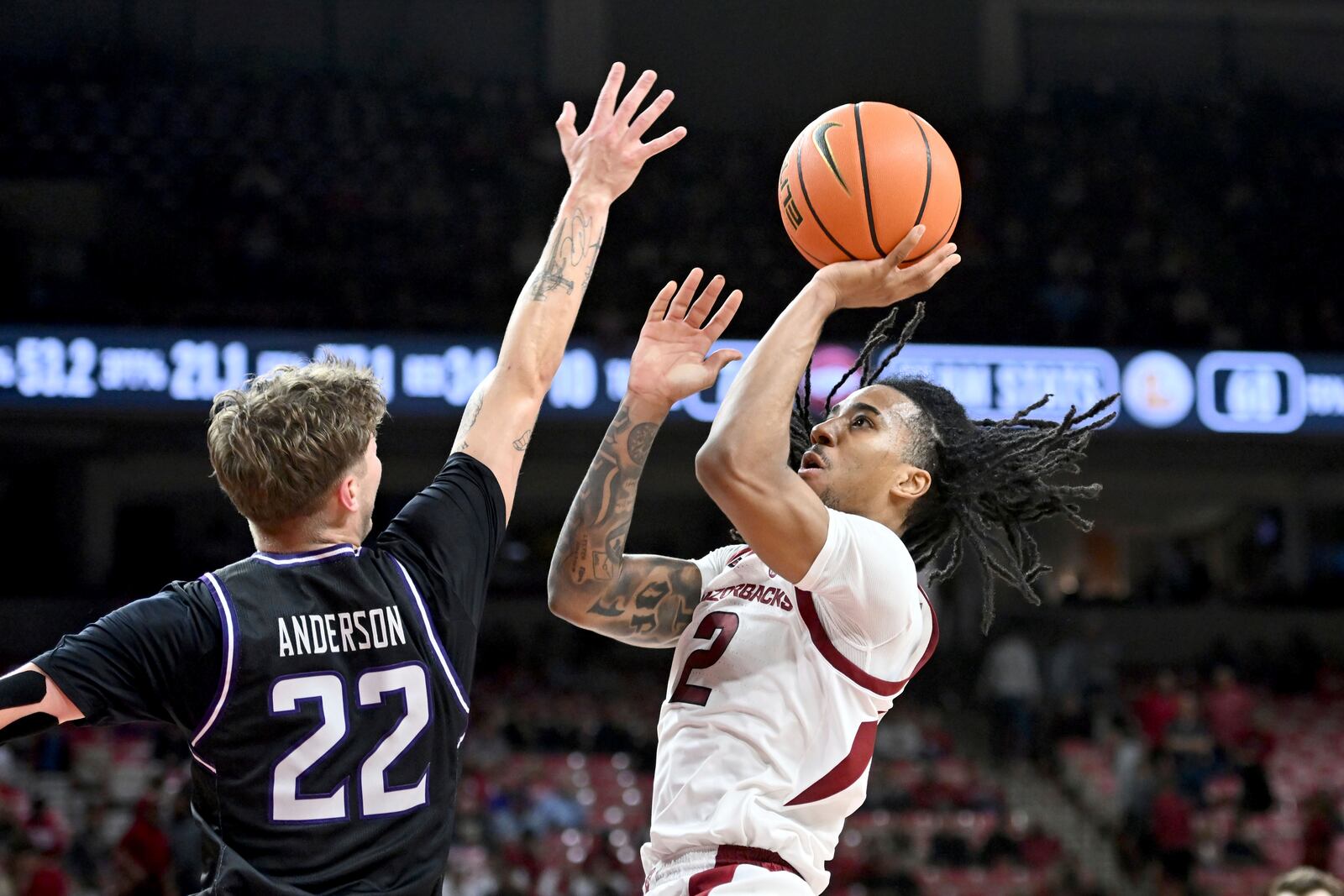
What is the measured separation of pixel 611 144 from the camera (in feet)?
10.2

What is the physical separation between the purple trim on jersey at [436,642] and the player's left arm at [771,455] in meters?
0.65

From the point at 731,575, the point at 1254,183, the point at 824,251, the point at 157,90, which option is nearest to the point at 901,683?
the point at 731,575

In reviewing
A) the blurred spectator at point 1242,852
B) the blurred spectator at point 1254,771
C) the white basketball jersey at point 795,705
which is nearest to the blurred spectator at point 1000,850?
the blurred spectator at point 1242,852

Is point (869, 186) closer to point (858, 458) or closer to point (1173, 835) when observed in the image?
point (858, 458)

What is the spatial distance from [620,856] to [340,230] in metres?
7.18

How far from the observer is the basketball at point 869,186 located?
3295mm

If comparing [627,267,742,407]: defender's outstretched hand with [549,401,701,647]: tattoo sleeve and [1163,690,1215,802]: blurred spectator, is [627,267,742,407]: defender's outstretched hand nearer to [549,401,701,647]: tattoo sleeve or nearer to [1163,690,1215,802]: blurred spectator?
[549,401,701,647]: tattoo sleeve

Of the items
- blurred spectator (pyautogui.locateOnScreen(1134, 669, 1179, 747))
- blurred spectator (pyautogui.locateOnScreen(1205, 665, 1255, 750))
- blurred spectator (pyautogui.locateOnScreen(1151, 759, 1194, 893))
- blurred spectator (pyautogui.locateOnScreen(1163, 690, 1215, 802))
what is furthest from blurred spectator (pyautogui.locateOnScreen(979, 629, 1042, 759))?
blurred spectator (pyautogui.locateOnScreen(1151, 759, 1194, 893))

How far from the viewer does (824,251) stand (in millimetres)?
3385

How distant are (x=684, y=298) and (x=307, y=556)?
136 centimetres

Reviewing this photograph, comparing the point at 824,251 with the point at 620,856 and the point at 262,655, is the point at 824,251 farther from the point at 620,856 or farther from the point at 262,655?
the point at 620,856

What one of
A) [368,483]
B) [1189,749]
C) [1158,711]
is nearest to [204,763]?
[368,483]

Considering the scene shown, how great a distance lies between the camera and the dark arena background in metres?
12.0

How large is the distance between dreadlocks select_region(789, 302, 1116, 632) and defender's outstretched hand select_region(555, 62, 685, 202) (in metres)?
0.75
